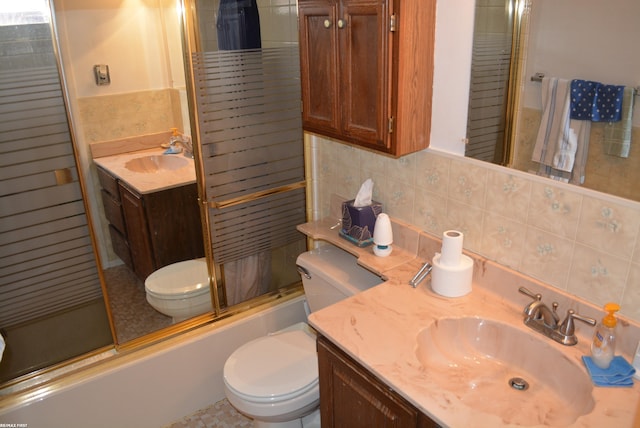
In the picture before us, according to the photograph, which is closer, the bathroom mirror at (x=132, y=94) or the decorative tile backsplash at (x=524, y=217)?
the decorative tile backsplash at (x=524, y=217)

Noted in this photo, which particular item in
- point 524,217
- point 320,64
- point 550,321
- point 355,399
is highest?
point 320,64

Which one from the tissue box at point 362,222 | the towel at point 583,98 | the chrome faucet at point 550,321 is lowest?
the chrome faucet at point 550,321

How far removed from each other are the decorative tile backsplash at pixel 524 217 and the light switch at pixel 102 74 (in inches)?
55.1

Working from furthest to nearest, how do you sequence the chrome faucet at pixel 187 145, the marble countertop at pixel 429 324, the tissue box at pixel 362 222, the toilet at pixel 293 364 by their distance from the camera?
the chrome faucet at pixel 187 145, the tissue box at pixel 362 222, the toilet at pixel 293 364, the marble countertop at pixel 429 324

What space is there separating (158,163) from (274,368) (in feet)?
4.74

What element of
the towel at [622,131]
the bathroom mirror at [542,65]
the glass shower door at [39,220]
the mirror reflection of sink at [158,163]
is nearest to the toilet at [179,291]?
the glass shower door at [39,220]

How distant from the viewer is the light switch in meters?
2.55

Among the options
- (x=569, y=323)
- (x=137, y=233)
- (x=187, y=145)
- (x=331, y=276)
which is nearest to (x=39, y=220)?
(x=137, y=233)

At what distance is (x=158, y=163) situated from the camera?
2842mm

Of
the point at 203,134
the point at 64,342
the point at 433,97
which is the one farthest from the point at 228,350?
the point at 433,97

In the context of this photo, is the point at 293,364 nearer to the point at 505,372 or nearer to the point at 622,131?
the point at 505,372

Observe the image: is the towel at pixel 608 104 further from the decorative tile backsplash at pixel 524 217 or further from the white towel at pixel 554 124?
the decorative tile backsplash at pixel 524 217

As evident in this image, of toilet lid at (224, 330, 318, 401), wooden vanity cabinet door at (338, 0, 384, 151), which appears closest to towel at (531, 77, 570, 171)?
wooden vanity cabinet door at (338, 0, 384, 151)

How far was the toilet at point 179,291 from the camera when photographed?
2432mm
